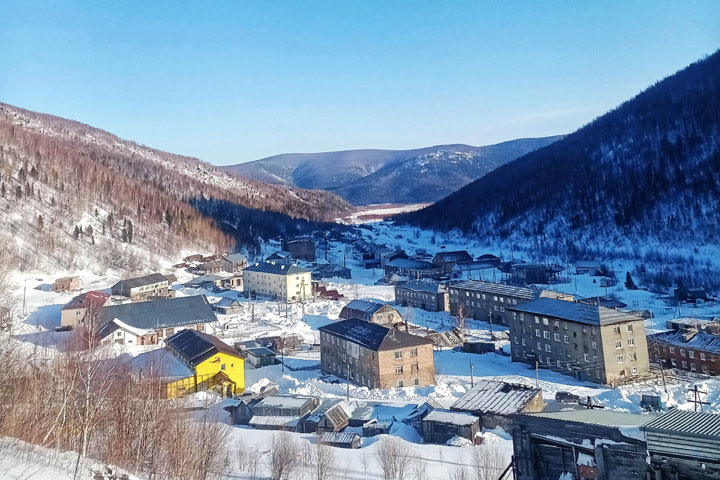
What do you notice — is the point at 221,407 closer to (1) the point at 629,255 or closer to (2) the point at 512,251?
(1) the point at 629,255

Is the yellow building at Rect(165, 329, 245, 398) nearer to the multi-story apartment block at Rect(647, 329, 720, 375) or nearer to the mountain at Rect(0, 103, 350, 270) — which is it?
the multi-story apartment block at Rect(647, 329, 720, 375)

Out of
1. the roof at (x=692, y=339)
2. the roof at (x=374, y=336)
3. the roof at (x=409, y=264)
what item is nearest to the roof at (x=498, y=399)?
the roof at (x=374, y=336)

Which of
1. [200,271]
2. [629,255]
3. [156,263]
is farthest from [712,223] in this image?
[156,263]

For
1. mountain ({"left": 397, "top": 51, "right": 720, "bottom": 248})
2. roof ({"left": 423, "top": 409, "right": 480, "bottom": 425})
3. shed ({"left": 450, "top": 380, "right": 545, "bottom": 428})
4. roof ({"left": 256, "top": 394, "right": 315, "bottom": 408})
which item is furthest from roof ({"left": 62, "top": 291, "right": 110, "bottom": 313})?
mountain ({"left": 397, "top": 51, "right": 720, "bottom": 248})

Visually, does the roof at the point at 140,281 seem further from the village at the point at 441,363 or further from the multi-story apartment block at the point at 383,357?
the multi-story apartment block at the point at 383,357

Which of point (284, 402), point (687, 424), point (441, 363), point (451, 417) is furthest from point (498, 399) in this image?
point (687, 424)

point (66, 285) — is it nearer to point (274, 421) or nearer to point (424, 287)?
point (424, 287)
